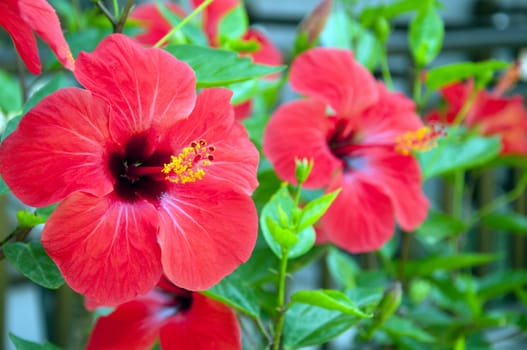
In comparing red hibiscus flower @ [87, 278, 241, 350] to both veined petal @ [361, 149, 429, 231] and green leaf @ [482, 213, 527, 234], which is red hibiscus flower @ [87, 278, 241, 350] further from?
green leaf @ [482, 213, 527, 234]

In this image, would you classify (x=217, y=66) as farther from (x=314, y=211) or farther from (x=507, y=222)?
(x=507, y=222)

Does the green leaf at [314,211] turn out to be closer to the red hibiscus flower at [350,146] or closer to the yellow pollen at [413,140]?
the red hibiscus flower at [350,146]

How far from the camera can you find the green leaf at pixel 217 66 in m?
0.60

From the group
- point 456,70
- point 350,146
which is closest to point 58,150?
point 350,146

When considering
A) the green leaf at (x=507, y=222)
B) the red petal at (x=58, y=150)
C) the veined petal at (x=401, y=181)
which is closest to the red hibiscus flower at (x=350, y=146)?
the veined petal at (x=401, y=181)

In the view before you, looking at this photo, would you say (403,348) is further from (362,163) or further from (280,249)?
(280,249)

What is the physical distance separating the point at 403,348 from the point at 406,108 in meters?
0.36

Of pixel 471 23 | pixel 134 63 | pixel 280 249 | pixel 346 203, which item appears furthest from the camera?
pixel 471 23

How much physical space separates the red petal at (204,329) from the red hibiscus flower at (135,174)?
4.1 inches

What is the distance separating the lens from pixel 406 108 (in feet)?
2.82

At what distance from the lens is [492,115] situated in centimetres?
124

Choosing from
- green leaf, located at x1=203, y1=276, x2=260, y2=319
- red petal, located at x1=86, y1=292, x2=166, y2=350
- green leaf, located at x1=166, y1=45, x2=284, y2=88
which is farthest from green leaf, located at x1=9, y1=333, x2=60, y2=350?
green leaf, located at x1=166, y1=45, x2=284, y2=88

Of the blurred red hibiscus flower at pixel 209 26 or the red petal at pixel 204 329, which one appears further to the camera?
the blurred red hibiscus flower at pixel 209 26

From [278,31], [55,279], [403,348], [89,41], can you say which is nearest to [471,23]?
[278,31]
